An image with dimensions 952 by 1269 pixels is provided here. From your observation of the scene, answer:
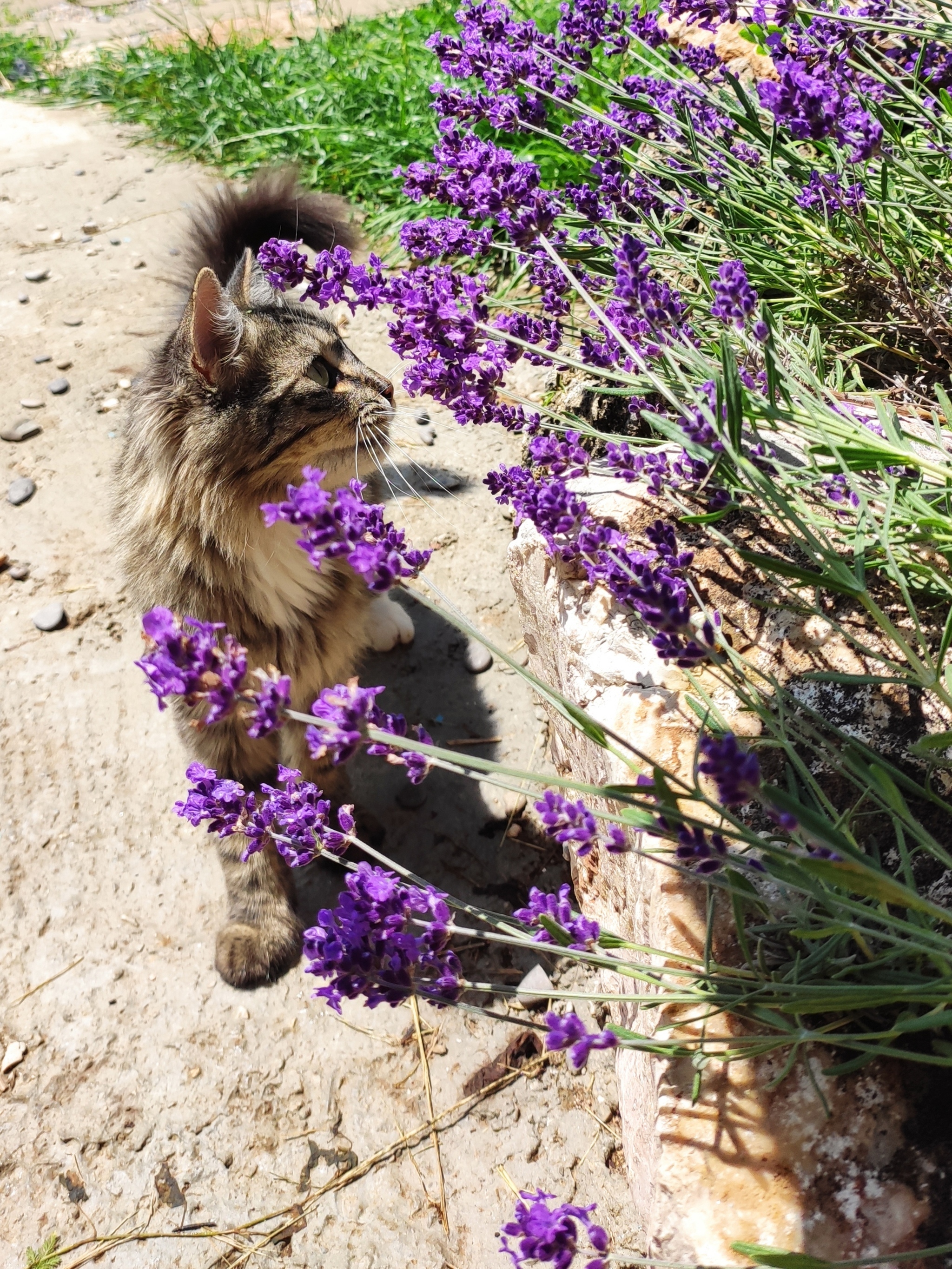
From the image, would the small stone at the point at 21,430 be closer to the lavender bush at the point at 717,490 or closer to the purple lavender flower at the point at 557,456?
the lavender bush at the point at 717,490

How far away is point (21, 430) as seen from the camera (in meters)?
3.53

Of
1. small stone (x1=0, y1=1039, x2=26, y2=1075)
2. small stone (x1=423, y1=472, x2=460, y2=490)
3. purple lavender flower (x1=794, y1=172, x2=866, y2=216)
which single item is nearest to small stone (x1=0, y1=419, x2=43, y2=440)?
small stone (x1=423, y1=472, x2=460, y2=490)

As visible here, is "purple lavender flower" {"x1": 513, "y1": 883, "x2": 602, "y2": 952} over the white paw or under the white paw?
over

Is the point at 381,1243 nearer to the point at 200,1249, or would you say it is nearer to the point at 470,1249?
the point at 470,1249

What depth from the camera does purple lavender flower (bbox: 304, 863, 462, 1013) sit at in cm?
113

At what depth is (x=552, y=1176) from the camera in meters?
1.93

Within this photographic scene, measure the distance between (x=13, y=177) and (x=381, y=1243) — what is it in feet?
17.1

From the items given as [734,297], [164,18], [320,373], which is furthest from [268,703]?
[164,18]

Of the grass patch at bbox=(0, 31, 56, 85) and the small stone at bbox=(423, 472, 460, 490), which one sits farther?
the grass patch at bbox=(0, 31, 56, 85)

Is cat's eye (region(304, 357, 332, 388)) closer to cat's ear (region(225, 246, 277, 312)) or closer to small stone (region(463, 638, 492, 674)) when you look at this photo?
cat's ear (region(225, 246, 277, 312))

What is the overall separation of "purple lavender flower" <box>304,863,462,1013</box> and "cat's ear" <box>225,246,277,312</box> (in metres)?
1.35

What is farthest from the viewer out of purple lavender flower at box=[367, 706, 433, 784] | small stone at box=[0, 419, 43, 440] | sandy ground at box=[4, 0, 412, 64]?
sandy ground at box=[4, 0, 412, 64]

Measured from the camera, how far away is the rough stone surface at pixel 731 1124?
1.22 meters

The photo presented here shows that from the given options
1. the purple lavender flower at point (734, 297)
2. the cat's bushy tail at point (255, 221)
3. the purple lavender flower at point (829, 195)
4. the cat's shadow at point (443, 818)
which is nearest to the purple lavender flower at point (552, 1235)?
the purple lavender flower at point (734, 297)
